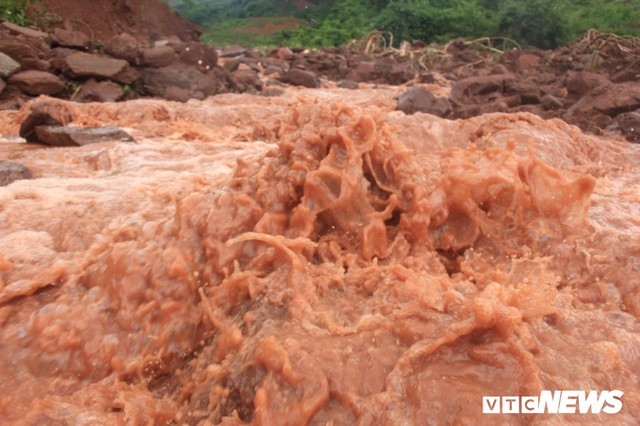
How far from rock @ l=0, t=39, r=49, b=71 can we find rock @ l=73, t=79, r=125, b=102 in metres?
0.83

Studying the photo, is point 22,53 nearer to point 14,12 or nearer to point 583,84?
point 14,12

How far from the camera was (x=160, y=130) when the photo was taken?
6.11 meters

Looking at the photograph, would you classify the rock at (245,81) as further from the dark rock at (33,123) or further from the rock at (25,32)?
the dark rock at (33,123)

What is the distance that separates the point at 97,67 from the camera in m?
8.41

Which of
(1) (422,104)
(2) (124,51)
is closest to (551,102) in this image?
(1) (422,104)

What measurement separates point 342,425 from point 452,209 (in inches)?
53.2

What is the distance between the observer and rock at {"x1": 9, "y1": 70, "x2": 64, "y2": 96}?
773cm

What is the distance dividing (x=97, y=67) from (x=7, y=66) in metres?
1.27

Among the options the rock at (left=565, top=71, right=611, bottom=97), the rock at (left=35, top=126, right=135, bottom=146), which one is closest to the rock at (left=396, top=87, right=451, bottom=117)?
the rock at (left=565, top=71, right=611, bottom=97)

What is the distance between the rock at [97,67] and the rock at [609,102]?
22.6 ft

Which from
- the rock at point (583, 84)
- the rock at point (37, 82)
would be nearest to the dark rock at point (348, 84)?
the rock at point (583, 84)

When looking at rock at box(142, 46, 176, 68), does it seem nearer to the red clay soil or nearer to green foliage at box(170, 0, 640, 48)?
the red clay soil

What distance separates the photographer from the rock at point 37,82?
773 cm

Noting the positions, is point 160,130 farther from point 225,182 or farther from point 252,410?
point 252,410
